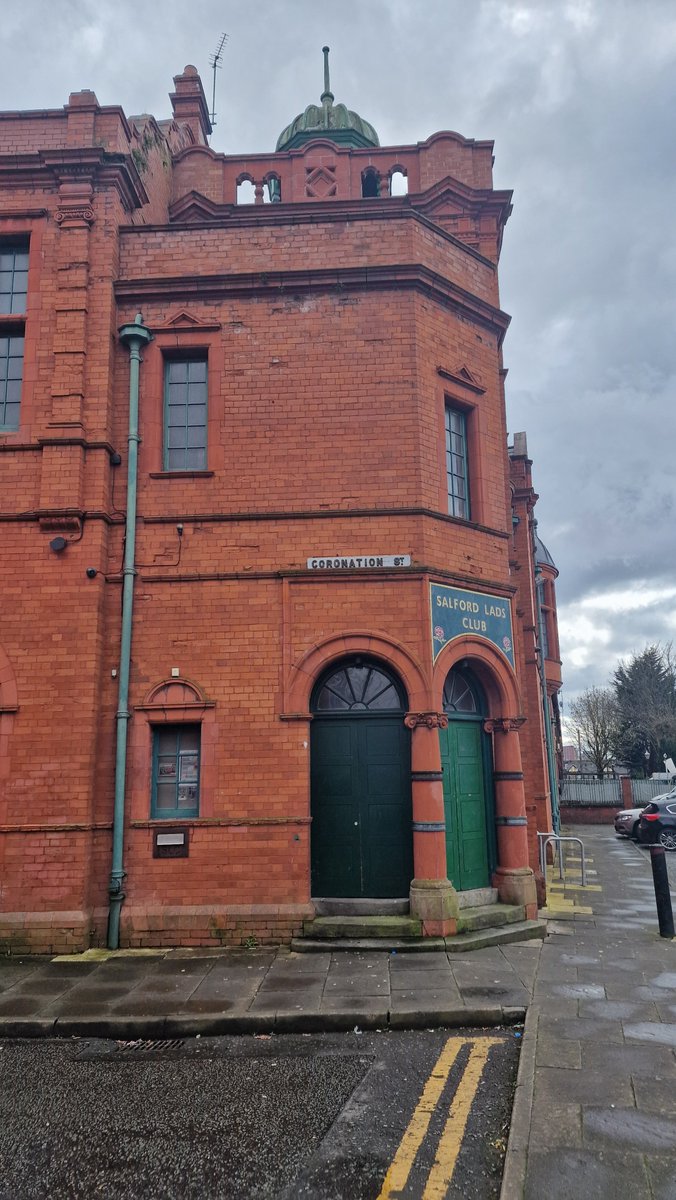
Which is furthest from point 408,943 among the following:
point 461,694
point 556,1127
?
point 556,1127

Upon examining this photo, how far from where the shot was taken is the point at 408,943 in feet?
28.2

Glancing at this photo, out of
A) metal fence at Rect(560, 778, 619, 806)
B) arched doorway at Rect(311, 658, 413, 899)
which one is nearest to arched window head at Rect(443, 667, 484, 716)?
arched doorway at Rect(311, 658, 413, 899)

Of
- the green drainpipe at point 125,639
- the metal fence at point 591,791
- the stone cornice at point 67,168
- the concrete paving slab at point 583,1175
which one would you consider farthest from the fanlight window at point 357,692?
the metal fence at point 591,791

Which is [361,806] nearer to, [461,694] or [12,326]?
[461,694]

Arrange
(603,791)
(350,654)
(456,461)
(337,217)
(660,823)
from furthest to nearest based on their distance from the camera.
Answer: (603,791) < (660,823) < (456,461) < (337,217) < (350,654)

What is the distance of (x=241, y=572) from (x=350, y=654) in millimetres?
1762

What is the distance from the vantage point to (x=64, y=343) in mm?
10250

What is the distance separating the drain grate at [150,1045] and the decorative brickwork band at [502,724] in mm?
5820

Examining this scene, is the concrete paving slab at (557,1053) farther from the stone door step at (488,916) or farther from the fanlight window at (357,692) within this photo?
the fanlight window at (357,692)

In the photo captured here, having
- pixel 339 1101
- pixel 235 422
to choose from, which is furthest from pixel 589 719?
pixel 339 1101

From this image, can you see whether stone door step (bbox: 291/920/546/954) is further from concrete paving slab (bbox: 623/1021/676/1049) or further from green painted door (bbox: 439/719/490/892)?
concrete paving slab (bbox: 623/1021/676/1049)

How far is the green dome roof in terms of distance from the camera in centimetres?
1672

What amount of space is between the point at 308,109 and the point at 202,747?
15508 mm

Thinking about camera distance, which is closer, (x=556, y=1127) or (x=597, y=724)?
(x=556, y=1127)
